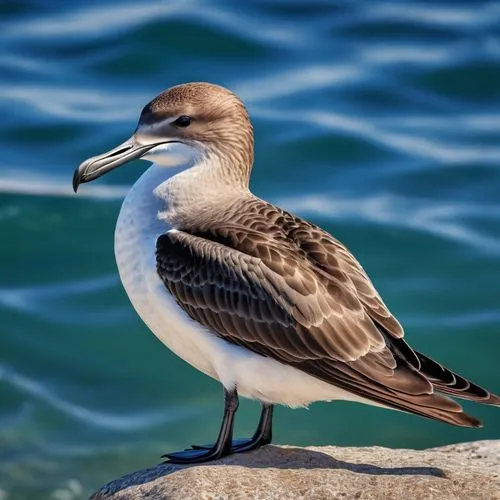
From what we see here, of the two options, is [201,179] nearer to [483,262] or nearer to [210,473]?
[210,473]

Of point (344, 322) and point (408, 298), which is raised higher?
point (408, 298)

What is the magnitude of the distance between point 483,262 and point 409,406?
9509 mm

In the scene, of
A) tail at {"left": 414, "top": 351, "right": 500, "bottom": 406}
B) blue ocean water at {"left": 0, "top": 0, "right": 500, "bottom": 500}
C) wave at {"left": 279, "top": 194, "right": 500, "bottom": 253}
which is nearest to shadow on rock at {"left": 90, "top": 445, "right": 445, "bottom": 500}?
tail at {"left": 414, "top": 351, "right": 500, "bottom": 406}

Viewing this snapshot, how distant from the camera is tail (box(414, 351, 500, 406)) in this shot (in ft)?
26.6

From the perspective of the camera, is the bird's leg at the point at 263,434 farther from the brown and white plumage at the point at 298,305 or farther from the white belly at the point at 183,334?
the brown and white plumage at the point at 298,305

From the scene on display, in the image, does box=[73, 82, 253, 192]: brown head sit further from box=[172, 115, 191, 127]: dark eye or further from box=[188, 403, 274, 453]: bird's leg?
box=[188, 403, 274, 453]: bird's leg

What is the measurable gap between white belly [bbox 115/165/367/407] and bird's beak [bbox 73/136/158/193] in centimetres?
21

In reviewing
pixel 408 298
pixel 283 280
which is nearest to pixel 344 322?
pixel 283 280

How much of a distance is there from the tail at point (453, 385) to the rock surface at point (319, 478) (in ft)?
1.40

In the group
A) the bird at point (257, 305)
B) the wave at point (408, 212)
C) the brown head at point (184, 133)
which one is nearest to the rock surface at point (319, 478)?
the bird at point (257, 305)

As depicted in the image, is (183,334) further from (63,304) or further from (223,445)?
(63,304)

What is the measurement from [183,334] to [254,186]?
32.2 feet

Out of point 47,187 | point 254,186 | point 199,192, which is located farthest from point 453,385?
point 47,187

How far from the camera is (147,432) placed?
14398 millimetres
